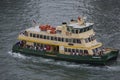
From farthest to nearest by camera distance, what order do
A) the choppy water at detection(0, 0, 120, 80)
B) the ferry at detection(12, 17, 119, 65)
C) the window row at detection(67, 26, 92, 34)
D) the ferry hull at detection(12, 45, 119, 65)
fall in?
the window row at detection(67, 26, 92, 34), the ferry at detection(12, 17, 119, 65), the ferry hull at detection(12, 45, 119, 65), the choppy water at detection(0, 0, 120, 80)

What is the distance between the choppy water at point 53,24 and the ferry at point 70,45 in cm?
111

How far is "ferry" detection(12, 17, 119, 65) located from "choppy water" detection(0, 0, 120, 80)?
111 cm

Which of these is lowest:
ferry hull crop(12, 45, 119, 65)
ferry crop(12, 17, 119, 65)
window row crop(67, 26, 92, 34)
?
ferry hull crop(12, 45, 119, 65)

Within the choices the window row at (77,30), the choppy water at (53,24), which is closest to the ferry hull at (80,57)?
the choppy water at (53,24)

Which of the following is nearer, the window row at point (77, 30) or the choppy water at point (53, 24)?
the choppy water at point (53, 24)

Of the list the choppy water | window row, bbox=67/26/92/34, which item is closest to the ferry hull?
the choppy water

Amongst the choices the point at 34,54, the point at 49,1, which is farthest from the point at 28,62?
the point at 49,1

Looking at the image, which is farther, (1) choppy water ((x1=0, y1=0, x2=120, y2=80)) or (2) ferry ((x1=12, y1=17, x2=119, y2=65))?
(2) ferry ((x1=12, y1=17, x2=119, y2=65))

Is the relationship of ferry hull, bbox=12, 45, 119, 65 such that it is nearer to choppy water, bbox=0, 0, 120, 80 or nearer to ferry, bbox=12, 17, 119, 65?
ferry, bbox=12, 17, 119, 65

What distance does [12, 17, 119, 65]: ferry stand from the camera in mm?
79156

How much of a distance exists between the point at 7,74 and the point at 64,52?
11277mm

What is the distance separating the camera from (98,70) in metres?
76.9

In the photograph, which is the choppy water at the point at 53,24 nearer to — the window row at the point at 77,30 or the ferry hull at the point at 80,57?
the ferry hull at the point at 80,57

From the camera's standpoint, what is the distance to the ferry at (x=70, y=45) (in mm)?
79156
